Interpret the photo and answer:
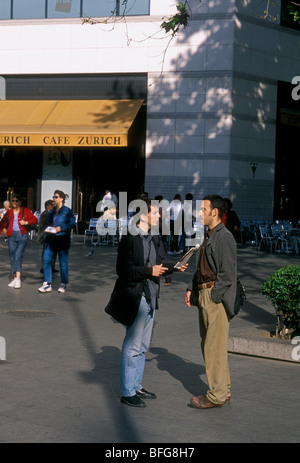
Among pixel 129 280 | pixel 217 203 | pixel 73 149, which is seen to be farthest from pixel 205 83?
pixel 129 280

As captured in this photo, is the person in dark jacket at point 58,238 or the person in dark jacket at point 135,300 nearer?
the person in dark jacket at point 135,300

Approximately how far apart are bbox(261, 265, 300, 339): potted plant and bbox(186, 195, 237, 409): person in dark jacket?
2154mm

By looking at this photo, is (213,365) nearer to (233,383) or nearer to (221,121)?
(233,383)

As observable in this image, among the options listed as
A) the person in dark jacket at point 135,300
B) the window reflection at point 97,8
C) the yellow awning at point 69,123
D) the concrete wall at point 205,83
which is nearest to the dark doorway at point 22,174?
the yellow awning at point 69,123

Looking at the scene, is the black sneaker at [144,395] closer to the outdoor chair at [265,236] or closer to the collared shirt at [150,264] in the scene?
the collared shirt at [150,264]

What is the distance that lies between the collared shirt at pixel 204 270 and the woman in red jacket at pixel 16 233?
834 cm

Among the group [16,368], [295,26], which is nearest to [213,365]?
[16,368]

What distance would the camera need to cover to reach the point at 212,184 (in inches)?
1109

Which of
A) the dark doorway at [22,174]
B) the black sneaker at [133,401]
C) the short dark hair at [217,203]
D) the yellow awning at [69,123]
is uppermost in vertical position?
the yellow awning at [69,123]

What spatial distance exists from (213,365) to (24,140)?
22.8m

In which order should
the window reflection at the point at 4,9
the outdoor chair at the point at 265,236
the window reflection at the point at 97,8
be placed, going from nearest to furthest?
1. the outdoor chair at the point at 265,236
2. the window reflection at the point at 97,8
3. the window reflection at the point at 4,9

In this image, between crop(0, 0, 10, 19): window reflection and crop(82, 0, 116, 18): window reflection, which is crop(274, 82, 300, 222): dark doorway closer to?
crop(82, 0, 116, 18): window reflection

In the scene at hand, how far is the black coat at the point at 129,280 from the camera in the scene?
21.9ft

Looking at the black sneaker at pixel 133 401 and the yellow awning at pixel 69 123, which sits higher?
the yellow awning at pixel 69 123
